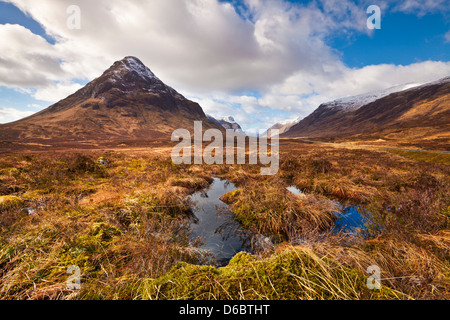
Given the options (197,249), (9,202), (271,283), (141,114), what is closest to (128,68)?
(141,114)

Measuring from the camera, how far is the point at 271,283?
7.48ft

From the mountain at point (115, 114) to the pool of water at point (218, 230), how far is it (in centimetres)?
9437

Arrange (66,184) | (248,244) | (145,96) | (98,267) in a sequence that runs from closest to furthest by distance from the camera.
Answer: (98,267)
(248,244)
(66,184)
(145,96)

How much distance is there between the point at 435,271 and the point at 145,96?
189297 mm

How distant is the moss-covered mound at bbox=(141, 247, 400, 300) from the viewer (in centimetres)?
217

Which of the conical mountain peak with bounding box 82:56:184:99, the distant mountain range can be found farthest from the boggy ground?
the conical mountain peak with bounding box 82:56:184:99

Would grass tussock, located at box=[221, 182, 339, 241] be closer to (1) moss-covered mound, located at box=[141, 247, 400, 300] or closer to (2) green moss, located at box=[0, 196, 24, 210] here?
(1) moss-covered mound, located at box=[141, 247, 400, 300]

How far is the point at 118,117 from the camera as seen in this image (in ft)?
427

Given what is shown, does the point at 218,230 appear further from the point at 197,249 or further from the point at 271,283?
the point at 271,283

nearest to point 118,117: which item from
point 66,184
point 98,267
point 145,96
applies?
point 145,96

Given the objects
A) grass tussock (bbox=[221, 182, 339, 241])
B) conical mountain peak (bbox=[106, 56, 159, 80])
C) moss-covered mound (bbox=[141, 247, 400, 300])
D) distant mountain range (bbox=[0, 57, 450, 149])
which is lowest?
grass tussock (bbox=[221, 182, 339, 241])

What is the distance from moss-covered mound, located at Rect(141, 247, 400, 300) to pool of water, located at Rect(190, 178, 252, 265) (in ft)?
7.52

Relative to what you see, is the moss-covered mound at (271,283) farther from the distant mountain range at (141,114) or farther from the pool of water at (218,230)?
the distant mountain range at (141,114)
